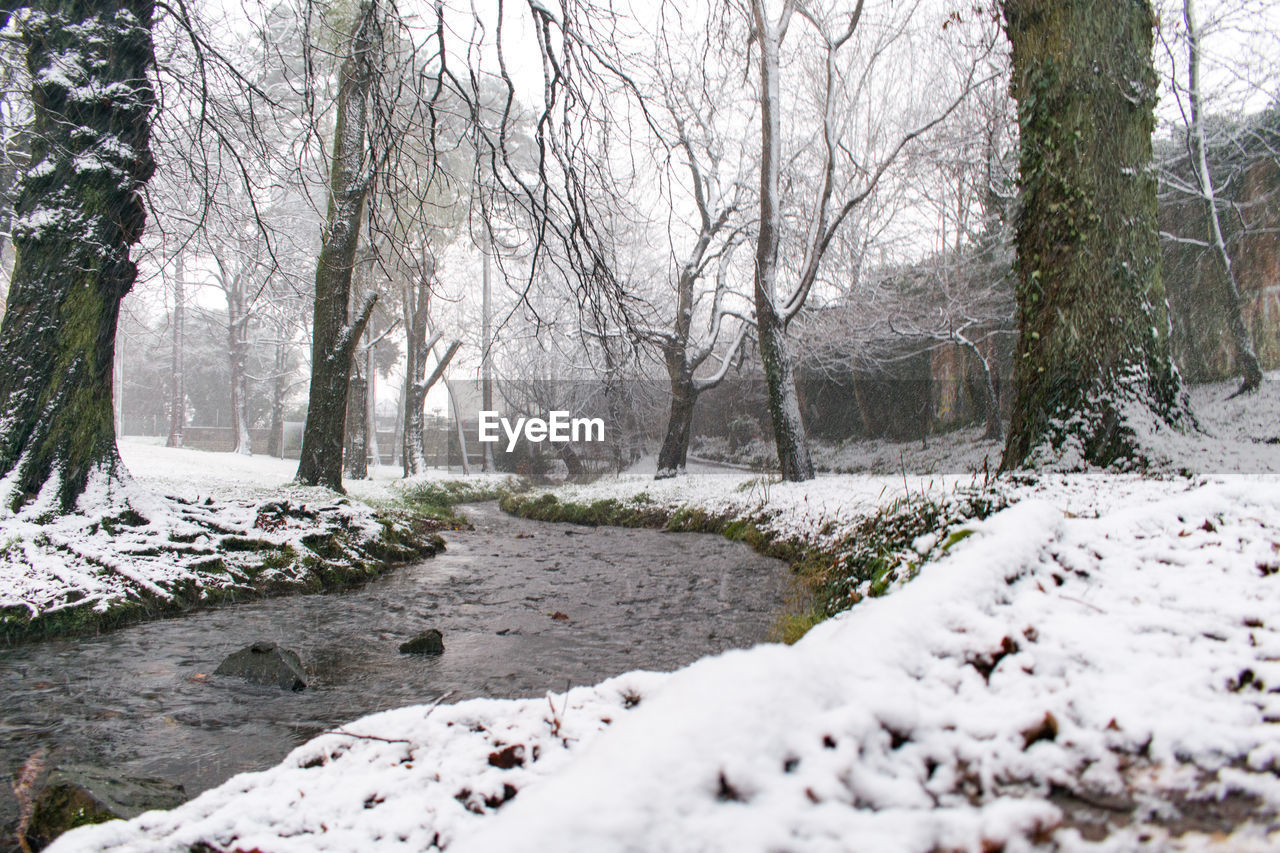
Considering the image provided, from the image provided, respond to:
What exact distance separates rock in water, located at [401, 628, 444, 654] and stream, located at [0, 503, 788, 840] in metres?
0.09

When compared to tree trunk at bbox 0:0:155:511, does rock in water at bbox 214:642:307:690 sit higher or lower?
lower

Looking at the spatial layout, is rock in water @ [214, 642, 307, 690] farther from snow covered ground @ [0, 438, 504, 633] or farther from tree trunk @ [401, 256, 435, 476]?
tree trunk @ [401, 256, 435, 476]

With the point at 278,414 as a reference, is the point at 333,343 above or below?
above

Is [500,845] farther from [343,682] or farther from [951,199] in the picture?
[951,199]

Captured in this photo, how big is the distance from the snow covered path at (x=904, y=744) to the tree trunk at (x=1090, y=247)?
3.27m

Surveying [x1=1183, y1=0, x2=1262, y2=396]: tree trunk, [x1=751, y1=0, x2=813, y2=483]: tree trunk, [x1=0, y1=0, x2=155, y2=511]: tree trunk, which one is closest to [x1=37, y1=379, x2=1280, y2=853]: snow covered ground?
[x1=0, y1=0, x2=155, y2=511]: tree trunk

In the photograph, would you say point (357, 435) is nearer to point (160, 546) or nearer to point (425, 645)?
point (160, 546)

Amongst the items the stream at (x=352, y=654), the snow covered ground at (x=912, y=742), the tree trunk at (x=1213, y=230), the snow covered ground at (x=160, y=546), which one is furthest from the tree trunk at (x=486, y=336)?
the snow covered ground at (x=912, y=742)

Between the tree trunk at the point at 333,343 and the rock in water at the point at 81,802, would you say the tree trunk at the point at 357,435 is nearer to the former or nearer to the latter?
the tree trunk at the point at 333,343

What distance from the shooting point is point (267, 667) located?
370 cm

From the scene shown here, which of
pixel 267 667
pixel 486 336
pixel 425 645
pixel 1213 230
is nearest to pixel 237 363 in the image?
pixel 486 336

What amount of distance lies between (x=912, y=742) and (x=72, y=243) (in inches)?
268

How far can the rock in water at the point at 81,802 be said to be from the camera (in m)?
1.85

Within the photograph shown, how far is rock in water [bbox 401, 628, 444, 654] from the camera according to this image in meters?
4.30
